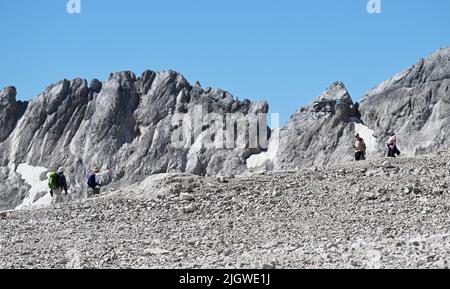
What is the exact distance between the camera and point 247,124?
14225 cm

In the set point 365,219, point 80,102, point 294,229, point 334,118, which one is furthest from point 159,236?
point 80,102

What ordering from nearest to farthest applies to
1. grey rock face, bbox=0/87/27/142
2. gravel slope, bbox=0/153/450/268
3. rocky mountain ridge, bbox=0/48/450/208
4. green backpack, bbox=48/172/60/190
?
gravel slope, bbox=0/153/450/268, green backpack, bbox=48/172/60/190, rocky mountain ridge, bbox=0/48/450/208, grey rock face, bbox=0/87/27/142

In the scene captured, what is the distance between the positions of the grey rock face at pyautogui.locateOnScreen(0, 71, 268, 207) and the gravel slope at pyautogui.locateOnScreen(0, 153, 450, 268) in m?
113

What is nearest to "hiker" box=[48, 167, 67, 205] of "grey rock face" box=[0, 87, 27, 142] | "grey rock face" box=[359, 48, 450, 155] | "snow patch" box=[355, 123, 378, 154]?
"grey rock face" box=[359, 48, 450, 155]

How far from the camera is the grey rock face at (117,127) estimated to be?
142750mm

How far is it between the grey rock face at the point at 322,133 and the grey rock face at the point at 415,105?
3923mm

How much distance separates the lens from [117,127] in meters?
148

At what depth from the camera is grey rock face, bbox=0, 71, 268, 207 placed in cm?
14275

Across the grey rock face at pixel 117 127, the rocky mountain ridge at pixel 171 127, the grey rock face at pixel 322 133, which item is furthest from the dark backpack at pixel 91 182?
the grey rock face at pixel 117 127

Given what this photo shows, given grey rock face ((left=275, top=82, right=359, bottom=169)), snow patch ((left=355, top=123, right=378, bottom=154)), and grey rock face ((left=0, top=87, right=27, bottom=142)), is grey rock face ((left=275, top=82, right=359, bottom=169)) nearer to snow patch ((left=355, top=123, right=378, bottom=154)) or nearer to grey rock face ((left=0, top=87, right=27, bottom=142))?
snow patch ((left=355, top=123, right=378, bottom=154))

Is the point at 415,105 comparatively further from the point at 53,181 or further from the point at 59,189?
the point at 53,181

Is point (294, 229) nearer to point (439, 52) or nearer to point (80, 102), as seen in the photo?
point (439, 52)

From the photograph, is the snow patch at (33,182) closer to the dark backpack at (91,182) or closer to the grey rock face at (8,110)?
the grey rock face at (8,110)
